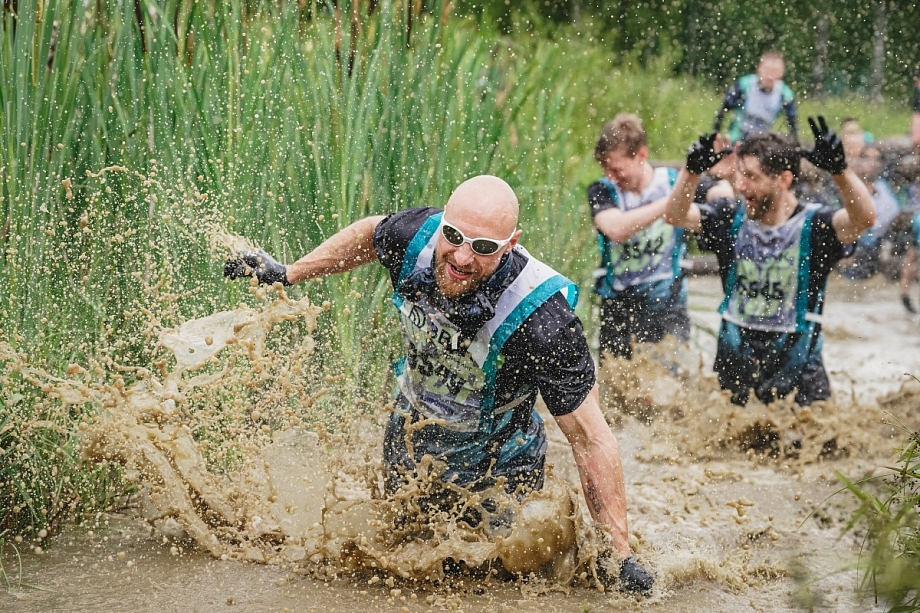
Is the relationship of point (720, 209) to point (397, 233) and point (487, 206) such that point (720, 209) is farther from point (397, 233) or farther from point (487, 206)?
point (487, 206)

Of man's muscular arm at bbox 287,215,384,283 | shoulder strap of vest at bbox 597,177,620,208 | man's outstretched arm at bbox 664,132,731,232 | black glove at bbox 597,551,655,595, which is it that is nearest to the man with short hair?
→ shoulder strap of vest at bbox 597,177,620,208

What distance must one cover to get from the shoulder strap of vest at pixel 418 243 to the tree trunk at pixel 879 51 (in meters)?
23.4

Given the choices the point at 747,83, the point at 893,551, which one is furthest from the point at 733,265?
the point at 747,83

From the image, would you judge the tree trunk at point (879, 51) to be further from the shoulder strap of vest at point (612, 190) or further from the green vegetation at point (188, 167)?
the green vegetation at point (188, 167)

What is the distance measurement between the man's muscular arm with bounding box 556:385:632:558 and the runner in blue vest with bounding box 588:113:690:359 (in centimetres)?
283

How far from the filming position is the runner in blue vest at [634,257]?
6559mm

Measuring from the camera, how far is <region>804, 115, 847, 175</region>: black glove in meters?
5.33

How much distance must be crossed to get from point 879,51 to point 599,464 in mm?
26476

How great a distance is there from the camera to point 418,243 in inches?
153

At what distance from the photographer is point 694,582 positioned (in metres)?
4.15

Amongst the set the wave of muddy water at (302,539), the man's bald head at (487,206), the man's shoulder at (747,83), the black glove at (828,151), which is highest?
the man's shoulder at (747,83)

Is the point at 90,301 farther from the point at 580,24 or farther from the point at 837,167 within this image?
the point at 580,24

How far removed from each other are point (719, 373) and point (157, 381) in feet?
10.9

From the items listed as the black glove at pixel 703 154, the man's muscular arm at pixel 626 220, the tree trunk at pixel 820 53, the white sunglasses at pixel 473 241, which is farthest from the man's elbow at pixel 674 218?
the tree trunk at pixel 820 53
